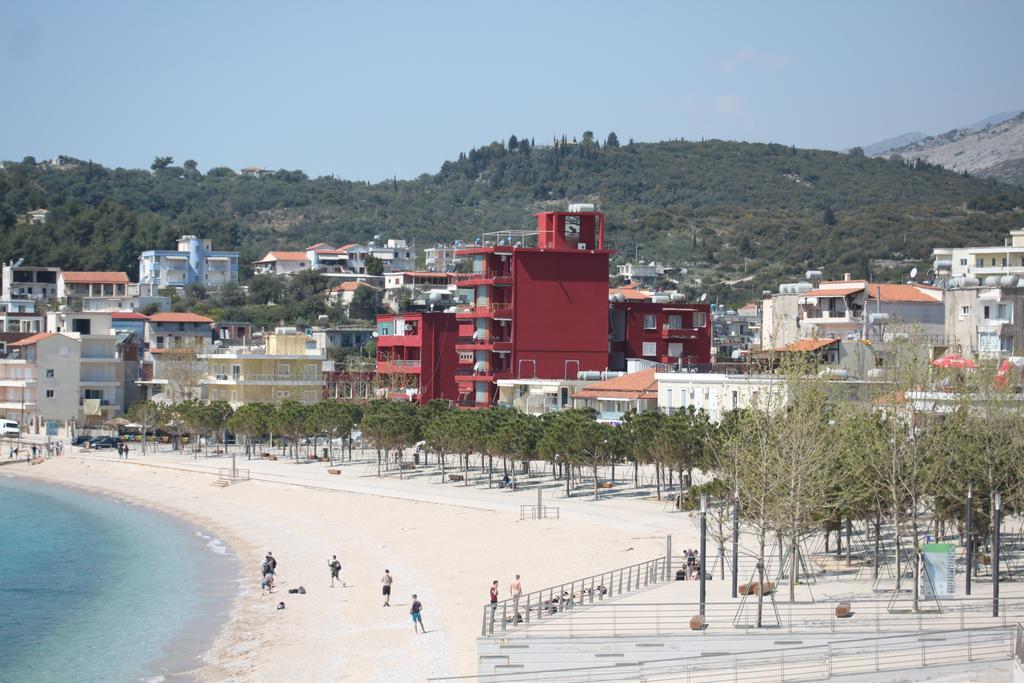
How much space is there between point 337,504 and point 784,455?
34786 millimetres

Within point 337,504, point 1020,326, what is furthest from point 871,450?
point 1020,326

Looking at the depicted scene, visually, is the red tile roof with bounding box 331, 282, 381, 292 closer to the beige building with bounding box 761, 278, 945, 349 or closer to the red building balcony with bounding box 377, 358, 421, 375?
the red building balcony with bounding box 377, 358, 421, 375

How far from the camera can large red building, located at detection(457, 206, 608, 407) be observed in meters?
89.9

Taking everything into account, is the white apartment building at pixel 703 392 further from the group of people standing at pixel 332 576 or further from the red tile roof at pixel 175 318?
the red tile roof at pixel 175 318

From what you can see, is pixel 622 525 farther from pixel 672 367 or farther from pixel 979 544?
pixel 672 367

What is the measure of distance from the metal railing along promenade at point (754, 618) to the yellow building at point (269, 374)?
7114 centimetres

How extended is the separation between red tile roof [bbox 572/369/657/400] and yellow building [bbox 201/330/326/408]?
29.9 metres

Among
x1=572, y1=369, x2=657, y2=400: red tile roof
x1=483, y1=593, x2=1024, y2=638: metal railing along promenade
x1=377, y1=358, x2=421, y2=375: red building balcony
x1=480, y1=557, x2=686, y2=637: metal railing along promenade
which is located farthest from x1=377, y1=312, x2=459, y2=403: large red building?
x1=483, y1=593, x2=1024, y2=638: metal railing along promenade

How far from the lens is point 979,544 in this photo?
40.9 meters

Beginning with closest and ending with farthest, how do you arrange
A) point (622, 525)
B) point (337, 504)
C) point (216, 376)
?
point (622, 525) → point (337, 504) → point (216, 376)

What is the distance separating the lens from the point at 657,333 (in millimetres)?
95688

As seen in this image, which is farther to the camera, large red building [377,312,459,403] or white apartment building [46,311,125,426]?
white apartment building [46,311,125,426]

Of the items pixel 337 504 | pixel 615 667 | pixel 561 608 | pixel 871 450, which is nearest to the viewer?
pixel 615 667

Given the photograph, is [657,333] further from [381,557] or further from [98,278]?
[98,278]
